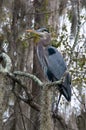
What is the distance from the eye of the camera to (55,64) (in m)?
3.31

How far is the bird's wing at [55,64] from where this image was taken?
3.29 meters

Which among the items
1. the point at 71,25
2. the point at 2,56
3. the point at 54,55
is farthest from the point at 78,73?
the point at 2,56

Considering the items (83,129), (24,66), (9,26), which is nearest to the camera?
(83,129)

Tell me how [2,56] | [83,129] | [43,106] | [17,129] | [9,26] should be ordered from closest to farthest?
[43,106] → [2,56] → [17,129] → [83,129] → [9,26]

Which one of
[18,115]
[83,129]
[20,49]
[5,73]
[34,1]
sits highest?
[34,1]

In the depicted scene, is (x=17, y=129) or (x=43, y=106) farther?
(x=17, y=129)

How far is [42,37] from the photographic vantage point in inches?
128

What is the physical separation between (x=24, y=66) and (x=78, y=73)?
1095 mm

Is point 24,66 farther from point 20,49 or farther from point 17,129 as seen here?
point 17,129

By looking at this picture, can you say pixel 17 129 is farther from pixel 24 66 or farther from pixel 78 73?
pixel 78 73

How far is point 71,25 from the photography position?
5031 mm

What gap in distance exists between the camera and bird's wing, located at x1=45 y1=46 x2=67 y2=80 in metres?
3.29

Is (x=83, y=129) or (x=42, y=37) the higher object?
(x=42, y=37)

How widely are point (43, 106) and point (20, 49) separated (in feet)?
7.97
